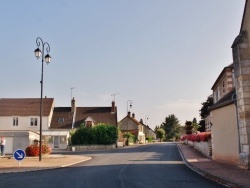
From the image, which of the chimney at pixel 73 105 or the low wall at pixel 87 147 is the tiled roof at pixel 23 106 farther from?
the low wall at pixel 87 147

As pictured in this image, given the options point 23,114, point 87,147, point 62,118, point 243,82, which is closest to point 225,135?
point 243,82

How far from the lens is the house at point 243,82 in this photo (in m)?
15.1

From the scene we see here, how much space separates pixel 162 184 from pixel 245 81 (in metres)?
6.98

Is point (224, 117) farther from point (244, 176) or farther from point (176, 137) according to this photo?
point (176, 137)

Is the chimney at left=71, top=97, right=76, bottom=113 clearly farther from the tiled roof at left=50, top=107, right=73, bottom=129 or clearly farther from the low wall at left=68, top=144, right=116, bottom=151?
the low wall at left=68, top=144, right=116, bottom=151

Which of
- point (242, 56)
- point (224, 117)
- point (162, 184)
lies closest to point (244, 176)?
point (162, 184)

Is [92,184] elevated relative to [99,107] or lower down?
lower down

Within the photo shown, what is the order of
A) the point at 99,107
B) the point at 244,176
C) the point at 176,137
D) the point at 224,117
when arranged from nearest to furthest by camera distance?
1. the point at 244,176
2. the point at 224,117
3. the point at 99,107
4. the point at 176,137

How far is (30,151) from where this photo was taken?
2711cm

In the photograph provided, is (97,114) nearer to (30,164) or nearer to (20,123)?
(20,123)

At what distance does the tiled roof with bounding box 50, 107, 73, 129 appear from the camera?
55325 millimetres

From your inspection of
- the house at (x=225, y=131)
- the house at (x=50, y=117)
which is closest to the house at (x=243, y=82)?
the house at (x=225, y=131)

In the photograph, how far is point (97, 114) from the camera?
6012 cm

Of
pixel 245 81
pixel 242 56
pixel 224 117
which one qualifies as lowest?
pixel 224 117
